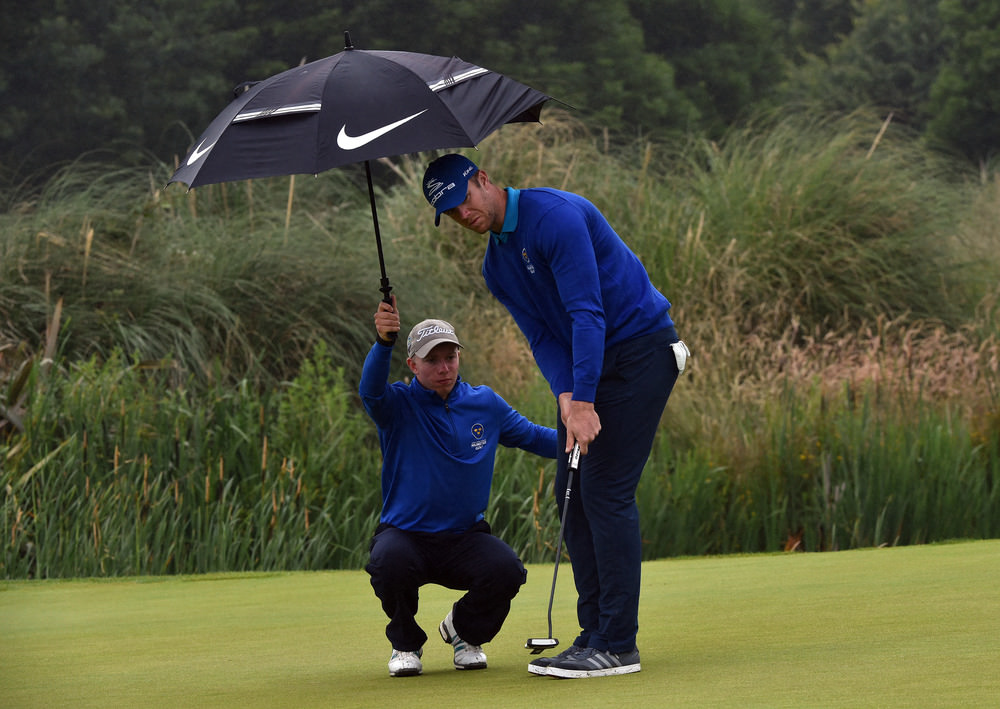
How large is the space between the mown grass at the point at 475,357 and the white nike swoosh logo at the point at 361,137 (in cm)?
411

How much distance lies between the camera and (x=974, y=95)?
34.4 metres

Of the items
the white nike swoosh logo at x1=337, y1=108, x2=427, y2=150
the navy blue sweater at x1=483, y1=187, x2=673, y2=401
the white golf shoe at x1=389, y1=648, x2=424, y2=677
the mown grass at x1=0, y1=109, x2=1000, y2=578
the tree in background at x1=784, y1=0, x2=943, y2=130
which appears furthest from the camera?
the tree in background at x1=784, y1=0, x2=943, y2=130

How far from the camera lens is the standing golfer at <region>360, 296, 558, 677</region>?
4.71 m

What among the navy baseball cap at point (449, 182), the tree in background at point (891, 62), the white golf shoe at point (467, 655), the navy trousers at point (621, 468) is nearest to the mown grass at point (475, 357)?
the white golf shoe at point (467, 655)

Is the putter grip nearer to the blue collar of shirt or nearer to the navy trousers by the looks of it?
the navy trousers

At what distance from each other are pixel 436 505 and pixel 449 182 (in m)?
1.11

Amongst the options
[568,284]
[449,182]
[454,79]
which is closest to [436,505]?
[568,284]

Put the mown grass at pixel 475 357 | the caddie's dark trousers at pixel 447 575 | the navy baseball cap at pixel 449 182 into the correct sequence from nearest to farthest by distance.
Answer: the navy baseball cap at pixel 449 182 → the caddie's dark trousers at pixel 447 575 → the mown grass at pixel 475 357

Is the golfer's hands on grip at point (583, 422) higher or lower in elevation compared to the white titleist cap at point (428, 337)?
lower

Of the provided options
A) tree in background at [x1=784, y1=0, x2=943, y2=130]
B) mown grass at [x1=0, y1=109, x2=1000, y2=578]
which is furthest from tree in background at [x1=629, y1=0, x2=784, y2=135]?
mown grass at [x1=0, y1=109, x2=1000, y2=578]

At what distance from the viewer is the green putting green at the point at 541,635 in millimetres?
3869

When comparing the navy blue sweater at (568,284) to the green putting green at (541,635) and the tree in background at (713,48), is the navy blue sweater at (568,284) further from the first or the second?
the tree in background at (713,48)

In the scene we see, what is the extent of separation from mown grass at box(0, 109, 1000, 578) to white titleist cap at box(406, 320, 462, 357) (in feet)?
11.9

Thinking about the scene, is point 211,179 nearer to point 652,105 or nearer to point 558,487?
point 558,487
